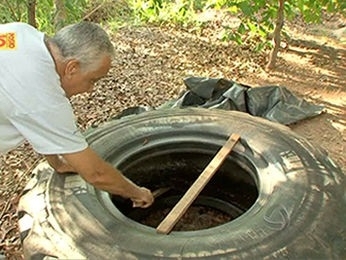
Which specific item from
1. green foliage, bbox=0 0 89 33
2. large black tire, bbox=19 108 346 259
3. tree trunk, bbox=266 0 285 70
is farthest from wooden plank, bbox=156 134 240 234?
tree trunk, bbox=266 0 285 70

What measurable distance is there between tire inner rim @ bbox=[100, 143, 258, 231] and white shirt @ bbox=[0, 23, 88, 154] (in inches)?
32.5

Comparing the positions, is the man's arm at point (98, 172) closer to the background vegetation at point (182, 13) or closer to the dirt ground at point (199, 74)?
the dirt ground at point (199, 74)

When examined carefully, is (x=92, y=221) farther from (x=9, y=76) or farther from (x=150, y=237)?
(x=9, y=76)

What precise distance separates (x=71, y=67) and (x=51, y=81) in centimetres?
12

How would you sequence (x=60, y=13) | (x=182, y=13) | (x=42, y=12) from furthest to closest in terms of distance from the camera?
1. (x=182, y=13)
2. (x=42, y=12)
3. (x=60, y=13)

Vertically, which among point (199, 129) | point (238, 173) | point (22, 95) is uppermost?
point (22, 95)

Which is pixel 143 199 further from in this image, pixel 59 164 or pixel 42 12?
pixel 42 12

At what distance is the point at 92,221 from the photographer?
243cm

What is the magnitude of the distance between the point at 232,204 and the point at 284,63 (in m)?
2.74

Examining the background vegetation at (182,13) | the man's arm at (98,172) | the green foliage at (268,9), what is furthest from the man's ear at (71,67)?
the green foliage at (268,9)

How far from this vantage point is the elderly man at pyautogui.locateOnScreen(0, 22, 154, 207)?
7.18 feet

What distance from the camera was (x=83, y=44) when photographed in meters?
2.25

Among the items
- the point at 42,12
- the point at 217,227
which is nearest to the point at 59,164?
the point at 217,227

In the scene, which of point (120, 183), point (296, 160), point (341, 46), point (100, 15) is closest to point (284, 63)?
point (341, 46)
